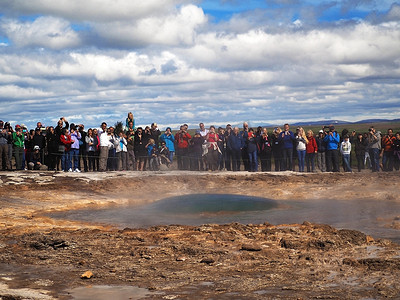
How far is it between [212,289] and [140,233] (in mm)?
4382

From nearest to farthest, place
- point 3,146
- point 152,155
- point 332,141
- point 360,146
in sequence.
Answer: point 3,146, point 332,141, point 152,155, point 360,146

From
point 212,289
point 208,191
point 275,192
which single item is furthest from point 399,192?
point 212,289

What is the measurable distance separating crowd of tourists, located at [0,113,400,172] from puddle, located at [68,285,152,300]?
Result: 12.0m

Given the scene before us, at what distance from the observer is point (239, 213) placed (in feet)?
Result: 49.6

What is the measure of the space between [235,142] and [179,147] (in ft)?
7.62

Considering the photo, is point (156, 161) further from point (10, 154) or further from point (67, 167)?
point (10, 154)

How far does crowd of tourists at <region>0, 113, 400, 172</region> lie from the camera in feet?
65.5

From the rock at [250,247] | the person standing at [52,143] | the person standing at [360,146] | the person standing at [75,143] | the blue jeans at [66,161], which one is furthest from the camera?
the person standing at [360,146]

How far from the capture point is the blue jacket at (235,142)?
67.6ft

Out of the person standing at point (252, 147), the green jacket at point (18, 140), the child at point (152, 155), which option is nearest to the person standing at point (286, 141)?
the person standing at point (252, 147)

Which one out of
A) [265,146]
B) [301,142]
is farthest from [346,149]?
[265,146]

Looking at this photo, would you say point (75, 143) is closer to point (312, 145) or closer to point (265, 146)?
point (265, 146)

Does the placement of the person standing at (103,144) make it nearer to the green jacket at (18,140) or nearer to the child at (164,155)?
the child at (164,155)

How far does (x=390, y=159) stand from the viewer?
853 inches
